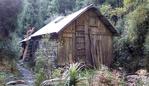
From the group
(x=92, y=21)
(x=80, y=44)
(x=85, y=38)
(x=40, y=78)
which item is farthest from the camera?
(x=92, y=21)

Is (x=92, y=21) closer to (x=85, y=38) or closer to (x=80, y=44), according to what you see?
(x=85, y=38)

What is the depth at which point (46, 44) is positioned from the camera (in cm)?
1341

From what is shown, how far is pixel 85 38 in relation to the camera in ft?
70.4

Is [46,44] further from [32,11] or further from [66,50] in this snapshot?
[32,11]

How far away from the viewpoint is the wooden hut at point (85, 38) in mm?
20309

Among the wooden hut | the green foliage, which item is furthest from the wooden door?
the green foliage

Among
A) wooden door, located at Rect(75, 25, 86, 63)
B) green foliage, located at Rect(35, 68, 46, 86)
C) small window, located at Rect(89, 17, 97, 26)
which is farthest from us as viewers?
small window, located at Rect(89, 17, 97, 26)

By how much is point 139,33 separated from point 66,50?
5.34 metres

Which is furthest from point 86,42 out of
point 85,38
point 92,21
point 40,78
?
point 40,78

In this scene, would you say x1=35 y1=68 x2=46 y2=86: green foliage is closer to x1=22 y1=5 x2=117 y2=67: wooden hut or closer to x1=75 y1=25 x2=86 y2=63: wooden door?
x1=22 y1=5 x2=117 y2=67: wooden hut

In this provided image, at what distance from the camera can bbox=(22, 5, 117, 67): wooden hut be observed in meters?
20.3

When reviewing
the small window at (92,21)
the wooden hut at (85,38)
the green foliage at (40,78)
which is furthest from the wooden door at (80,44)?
the green foliage at (40,78)

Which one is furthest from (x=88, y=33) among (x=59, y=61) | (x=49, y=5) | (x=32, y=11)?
(x=49, y=5)

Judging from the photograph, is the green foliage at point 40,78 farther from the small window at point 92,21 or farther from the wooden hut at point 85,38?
the small window at point 92,21
